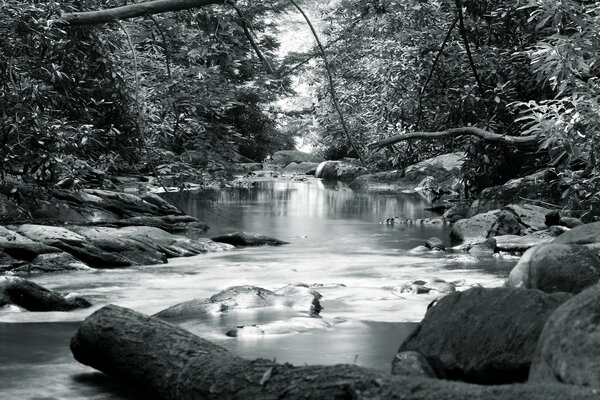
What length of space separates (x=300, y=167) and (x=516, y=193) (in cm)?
2301

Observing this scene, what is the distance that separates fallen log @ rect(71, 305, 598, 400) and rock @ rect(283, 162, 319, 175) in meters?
33.0

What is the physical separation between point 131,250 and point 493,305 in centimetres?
759

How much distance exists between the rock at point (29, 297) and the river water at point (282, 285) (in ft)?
0.49

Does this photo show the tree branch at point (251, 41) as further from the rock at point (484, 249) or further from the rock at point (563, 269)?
the rock at point (484, 249)

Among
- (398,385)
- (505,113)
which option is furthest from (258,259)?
(398,385)

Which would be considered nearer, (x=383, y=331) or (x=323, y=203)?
(x=383, y=331)

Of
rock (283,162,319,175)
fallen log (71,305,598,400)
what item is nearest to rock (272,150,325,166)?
rock (283,162,319,175)

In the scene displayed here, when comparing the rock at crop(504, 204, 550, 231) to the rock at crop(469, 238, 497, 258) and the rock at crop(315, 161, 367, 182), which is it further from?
the rock at crop(315, 161, 367, 182)

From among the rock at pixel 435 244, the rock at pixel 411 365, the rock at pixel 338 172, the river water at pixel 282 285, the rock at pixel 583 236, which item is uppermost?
the rock at pixel 338 172

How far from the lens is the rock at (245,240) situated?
14.6m

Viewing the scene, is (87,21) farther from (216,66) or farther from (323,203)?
(323,203)

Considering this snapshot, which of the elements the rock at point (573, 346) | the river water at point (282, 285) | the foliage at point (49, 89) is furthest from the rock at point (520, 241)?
the rock at point (573, 346)

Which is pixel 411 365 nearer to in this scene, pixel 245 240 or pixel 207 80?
pixel 207 80

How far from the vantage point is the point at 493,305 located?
5.58m
